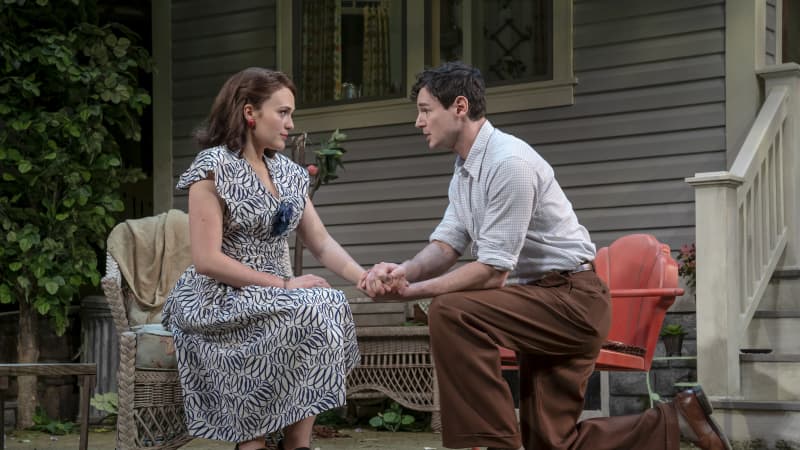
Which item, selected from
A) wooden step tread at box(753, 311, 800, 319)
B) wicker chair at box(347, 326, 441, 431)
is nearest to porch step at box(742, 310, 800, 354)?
wooden step tread at box(753, 311, 800, 319)

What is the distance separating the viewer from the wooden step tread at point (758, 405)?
5004 millimetres

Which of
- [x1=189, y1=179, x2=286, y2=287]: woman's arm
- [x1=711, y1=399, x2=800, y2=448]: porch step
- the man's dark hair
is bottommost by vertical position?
[x1=711, y1=399, x2=800, y2=448]: porch step

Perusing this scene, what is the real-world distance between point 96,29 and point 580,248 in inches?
180

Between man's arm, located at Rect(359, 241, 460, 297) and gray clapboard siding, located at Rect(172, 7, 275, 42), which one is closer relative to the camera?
man's arm, located at Rect(359, 241, 460, 297)

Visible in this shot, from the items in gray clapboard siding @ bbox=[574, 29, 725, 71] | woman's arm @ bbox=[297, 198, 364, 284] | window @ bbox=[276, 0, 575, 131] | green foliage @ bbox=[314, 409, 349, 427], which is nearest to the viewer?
woman's arm @ bbox=[297, 198, 364, 284]

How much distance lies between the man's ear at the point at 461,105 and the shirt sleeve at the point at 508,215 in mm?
247

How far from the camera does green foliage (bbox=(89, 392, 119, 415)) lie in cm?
684

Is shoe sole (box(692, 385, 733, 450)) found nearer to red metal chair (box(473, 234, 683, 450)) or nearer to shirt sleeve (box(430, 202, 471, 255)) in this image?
red metal chair (box(473, 234, 683, 450))

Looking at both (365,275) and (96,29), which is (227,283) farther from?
(96,29)

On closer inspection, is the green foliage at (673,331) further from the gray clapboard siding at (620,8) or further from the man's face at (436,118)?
the man's face at (436,118)

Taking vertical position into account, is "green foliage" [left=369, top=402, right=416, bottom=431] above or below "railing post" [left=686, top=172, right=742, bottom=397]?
below

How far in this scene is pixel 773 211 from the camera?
599cm

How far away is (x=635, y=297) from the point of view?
4621 mm

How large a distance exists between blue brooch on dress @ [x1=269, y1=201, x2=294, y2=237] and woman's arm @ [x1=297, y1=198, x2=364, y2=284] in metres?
0.19
